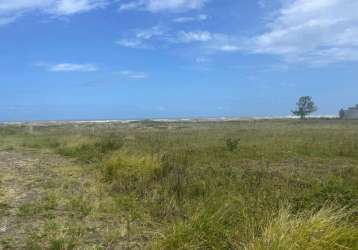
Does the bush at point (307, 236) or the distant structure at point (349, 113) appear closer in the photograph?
the bush at point (307, 236)

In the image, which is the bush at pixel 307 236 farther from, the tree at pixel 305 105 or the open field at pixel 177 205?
the tree at pixel 305 105

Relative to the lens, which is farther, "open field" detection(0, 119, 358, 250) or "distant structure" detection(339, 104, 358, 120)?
→ "distant structure" detection(339, 104, 358, 120)

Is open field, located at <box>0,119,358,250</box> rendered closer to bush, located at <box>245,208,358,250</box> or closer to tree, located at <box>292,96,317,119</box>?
bush, located at <box>245,208,358,250</box>

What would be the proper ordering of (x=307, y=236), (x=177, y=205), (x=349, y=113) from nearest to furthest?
(x=307, y=236) → (x=177, y=205) → (x=349, y=113)

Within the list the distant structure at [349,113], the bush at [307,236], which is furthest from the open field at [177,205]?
the distant structure at [349,113]

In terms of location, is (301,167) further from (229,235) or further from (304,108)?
(304,108)

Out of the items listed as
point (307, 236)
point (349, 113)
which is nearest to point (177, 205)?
point (307, 236)

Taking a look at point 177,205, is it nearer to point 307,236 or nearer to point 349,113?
point 307,236

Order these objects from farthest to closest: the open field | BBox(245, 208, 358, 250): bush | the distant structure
Answer: 1. the distant structure
2. the open field
3. BBox(245, 208, 358, 250): bush

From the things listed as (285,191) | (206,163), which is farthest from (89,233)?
(206,163)

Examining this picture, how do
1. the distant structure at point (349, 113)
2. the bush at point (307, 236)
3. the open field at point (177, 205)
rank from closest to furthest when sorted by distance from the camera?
the bush at point (307, 236)
the open field at point (177, 205)
the distant structure at point (349, 113)

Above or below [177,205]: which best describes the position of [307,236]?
above

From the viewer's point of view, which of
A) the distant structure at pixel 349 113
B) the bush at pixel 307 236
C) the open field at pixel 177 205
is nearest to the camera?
the bush at pixel 307 236

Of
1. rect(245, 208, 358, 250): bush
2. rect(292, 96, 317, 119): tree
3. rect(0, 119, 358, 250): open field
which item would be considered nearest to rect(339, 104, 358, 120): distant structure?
rect(292, 96, 317, 119): tree
